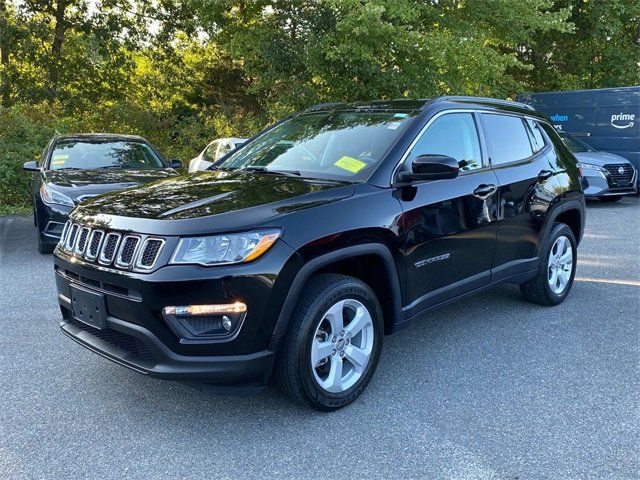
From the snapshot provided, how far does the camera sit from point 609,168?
39.3 ft

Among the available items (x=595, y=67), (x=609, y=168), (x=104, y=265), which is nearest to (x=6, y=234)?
(x=104, y=265)

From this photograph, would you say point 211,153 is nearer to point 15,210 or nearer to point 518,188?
point 15,210

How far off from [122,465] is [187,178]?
1.94m

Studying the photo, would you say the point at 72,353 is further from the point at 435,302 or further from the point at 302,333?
the point at 435,302

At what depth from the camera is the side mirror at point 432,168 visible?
10.9 ft

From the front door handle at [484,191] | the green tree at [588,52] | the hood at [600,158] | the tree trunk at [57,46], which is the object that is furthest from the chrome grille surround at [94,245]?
the green tree at [588,52]

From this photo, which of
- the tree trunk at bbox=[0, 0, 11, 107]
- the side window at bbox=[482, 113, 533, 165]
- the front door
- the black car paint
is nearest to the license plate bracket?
the front door

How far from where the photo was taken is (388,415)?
3.12 meters

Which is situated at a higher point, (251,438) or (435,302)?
(435,302)

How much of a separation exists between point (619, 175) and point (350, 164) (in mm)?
10506

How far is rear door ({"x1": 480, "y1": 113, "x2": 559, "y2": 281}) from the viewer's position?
4262 millimetres

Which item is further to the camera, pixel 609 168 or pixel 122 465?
pixel 609 168

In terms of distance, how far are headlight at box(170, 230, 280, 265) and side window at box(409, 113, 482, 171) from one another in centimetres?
139

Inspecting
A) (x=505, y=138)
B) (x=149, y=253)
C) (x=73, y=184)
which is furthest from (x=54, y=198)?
(x=505, y=138)
